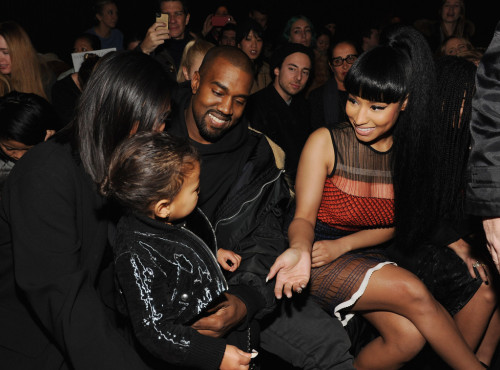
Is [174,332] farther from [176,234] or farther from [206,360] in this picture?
[176,234]

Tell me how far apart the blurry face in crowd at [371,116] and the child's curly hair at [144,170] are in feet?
3.30

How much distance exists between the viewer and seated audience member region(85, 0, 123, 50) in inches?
264

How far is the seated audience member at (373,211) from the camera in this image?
2.06 m

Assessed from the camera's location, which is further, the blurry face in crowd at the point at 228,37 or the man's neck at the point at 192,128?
the blurry face in crowd at the point at 228,37

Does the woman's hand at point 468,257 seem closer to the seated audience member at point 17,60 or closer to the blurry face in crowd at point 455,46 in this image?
the blurry face in crowd at point 455,46

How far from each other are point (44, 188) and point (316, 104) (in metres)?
3.78

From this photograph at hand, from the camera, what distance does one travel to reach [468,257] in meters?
2.45

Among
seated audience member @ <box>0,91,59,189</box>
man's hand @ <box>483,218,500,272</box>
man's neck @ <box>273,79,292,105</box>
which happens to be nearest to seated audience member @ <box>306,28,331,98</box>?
man's neck @ <box>273,79,292,105</box>

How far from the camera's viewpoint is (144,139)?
157 cm

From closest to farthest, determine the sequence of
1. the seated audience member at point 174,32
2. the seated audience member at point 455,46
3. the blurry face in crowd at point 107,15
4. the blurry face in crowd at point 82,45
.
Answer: the seated audience member at point 455,46, the seated audience member at point 174,32, the blurry face in crowd at point 82,45, the blurry face in crowd at point 107,15

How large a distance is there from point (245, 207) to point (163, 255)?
2.41ft

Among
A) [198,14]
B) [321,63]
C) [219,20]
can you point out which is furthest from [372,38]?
[198,14]

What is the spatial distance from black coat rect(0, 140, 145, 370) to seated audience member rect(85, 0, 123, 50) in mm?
5646

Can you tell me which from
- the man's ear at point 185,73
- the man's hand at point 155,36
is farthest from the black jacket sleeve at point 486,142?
the man's hand at point 155,36
